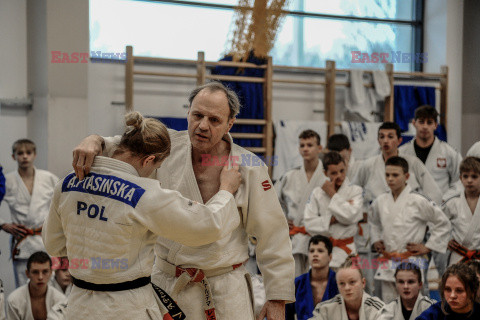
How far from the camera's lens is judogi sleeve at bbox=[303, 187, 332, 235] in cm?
504

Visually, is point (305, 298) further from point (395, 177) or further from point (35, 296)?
point (35, 296)

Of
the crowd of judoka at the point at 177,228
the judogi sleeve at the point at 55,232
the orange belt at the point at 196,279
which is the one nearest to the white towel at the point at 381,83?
the crowd of judoka at the point at 177,228

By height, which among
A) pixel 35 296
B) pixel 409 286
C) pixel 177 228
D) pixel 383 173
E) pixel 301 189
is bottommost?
pixel 35 296

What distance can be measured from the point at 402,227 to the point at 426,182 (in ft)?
2.44

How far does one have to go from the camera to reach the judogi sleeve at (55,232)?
86.6 inches

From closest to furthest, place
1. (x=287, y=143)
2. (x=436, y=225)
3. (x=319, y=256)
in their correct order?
(x=319, y=256) → (x=436, y=225) → (x=287, y=143)

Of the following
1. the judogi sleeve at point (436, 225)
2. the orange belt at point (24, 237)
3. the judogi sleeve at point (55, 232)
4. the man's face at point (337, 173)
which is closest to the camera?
the judogi sleeve at point (55, 232)

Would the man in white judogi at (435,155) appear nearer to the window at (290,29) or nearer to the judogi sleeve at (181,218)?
the window at (290,29)

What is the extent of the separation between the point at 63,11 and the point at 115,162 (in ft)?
15.9

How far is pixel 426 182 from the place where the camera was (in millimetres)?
5434

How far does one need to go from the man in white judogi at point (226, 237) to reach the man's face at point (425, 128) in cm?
351

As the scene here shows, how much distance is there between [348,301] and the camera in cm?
425

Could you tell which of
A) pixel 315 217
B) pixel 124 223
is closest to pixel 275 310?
pixel 124 223

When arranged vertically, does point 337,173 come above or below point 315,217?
above
